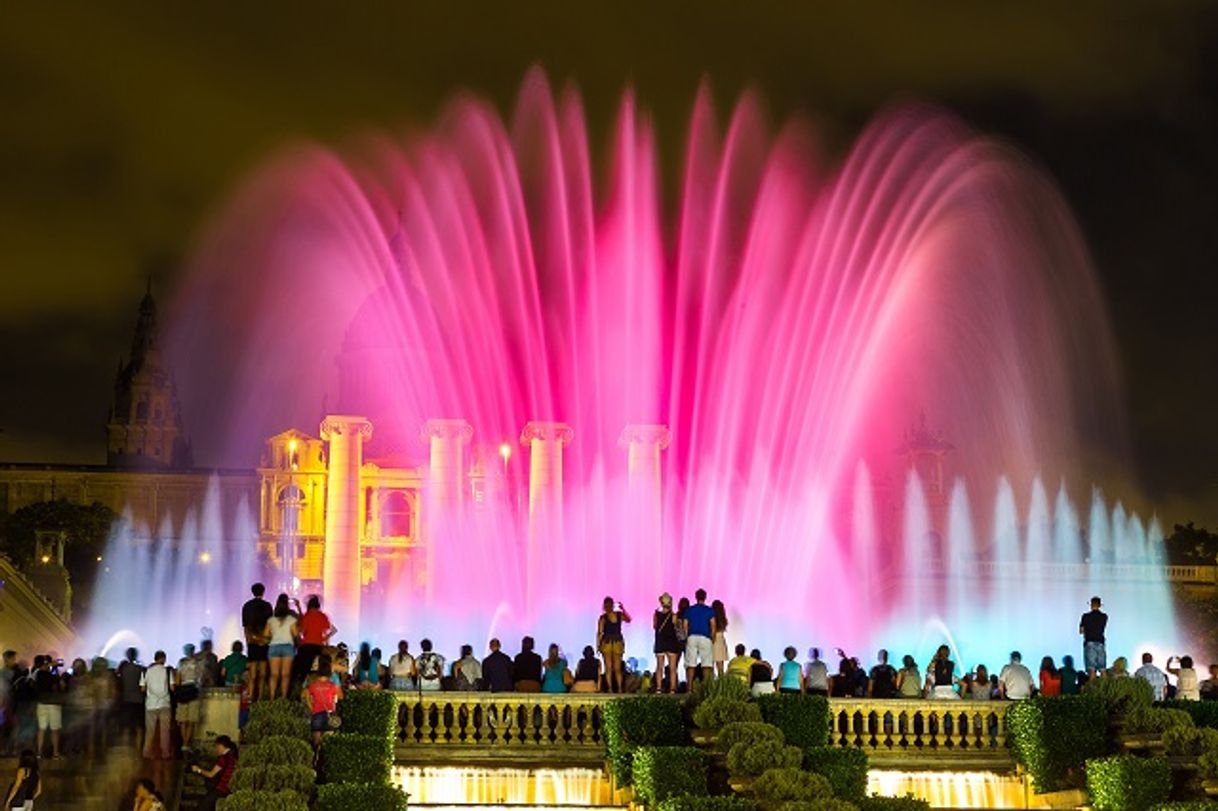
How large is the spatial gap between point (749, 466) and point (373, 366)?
6128cm

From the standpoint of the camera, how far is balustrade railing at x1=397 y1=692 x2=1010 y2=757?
24062 millimetres

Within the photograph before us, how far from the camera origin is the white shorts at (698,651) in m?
26.0

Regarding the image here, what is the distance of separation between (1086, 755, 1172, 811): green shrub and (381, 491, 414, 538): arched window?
355 feet

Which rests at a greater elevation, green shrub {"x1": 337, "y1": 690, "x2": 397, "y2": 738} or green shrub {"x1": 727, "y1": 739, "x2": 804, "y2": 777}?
green shrub {"x1": 337, "y1": 690, "x2": 397, "y2": 738}

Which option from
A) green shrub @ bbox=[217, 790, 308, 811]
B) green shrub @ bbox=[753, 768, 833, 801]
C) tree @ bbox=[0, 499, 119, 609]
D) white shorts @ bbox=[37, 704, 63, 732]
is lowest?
green shrub @ bbox=[217, 790, 308, 811]

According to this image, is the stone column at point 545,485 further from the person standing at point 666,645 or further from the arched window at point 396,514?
the arched window at point 396,514

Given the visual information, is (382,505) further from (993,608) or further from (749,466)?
(749,466)

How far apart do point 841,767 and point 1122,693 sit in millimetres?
3863

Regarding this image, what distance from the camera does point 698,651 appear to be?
26031 millimetres

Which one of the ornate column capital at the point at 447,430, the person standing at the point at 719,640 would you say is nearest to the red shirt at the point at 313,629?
the person standing at the point at 719,640

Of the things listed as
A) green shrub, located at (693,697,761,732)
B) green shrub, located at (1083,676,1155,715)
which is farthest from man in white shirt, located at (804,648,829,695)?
green shrub, located at (693,697,761,732)

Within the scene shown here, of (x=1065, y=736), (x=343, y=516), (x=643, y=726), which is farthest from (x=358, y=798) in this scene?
(x=343, y=516)

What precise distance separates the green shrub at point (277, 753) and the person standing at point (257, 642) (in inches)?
161

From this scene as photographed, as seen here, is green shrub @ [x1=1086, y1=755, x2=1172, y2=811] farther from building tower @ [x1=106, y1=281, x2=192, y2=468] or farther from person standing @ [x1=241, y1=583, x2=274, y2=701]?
building tower @ [x1=106, y1=281, x2=192, y2=468]
